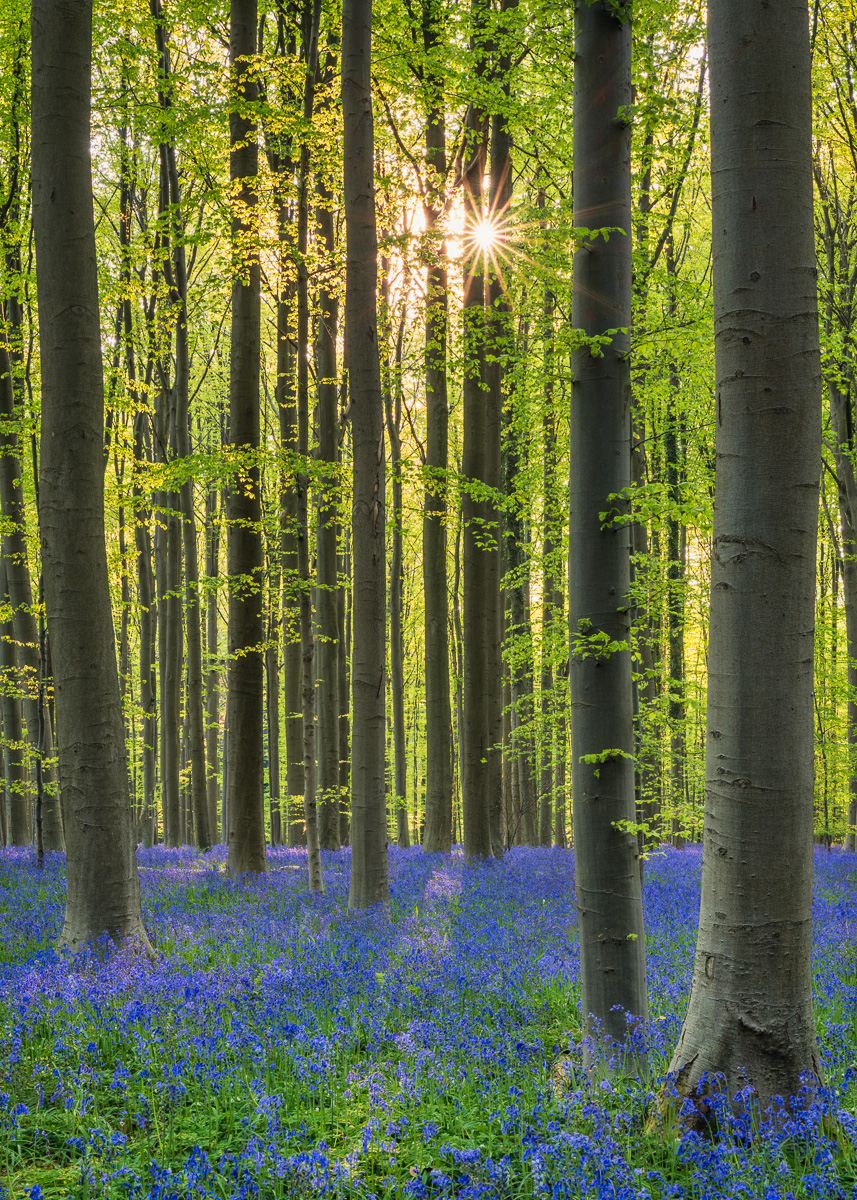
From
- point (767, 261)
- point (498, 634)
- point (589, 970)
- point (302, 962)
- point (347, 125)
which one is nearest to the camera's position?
point (767, 261)

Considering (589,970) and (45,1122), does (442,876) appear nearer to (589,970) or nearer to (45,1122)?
(589,970)

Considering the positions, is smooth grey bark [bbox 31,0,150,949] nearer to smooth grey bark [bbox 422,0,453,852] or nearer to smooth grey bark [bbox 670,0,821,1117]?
smooth grey bark [bbox 670,0,821,1117]

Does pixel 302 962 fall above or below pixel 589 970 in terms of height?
below

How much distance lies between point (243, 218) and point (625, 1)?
Result: 24.7ft

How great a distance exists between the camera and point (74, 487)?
707 centimetres

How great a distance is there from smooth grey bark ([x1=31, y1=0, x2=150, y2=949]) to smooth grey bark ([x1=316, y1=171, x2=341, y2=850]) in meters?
3.74

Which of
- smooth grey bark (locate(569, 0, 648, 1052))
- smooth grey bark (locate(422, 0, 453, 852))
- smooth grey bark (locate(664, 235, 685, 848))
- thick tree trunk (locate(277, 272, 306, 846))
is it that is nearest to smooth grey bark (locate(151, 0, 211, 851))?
thick tree trunk (locate(277, 272, 306, 846))

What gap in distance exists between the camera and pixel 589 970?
14.8 ft

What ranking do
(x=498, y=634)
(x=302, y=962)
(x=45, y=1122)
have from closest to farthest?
1. (x=45, y=1122)
2. (x=302, y=962)
3. (x=498, y=634)

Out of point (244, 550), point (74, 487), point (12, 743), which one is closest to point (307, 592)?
point (244, 550)

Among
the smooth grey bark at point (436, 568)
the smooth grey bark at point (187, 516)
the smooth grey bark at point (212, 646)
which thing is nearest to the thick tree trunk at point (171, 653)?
the smooth grey bark at point (187, 516)

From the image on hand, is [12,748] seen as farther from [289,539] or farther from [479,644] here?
[479,644]

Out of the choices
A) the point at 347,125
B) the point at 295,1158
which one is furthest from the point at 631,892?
the point at 347,125

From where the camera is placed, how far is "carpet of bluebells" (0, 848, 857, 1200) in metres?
3.12
